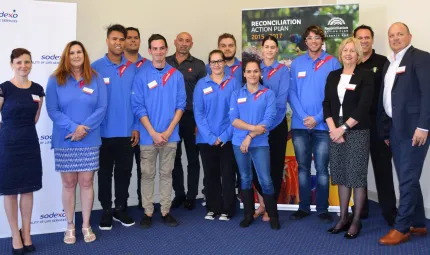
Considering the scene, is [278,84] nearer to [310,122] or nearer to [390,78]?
[310,122]

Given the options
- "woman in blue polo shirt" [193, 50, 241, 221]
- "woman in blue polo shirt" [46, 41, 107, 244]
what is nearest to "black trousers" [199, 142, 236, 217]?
"woman in blue polo shirt" [193, 50, 241, 221]

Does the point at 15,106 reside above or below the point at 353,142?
above

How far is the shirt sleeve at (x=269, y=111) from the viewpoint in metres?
3.49

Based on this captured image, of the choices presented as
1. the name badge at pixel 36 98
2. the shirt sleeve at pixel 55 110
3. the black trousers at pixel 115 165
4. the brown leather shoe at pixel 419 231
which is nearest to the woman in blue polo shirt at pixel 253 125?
the black trousers at pixel 115 165

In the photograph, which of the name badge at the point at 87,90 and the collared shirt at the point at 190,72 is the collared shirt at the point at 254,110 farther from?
the name badge at the point at 87,90

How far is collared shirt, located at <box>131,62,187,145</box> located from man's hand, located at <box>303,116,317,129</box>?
3.81 feet

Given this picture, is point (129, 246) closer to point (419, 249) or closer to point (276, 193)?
point (276, 193)

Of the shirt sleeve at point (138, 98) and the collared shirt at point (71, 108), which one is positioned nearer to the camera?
the collared shirt at point (71, 108)

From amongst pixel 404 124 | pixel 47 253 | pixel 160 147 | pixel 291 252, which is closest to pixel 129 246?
pixel 47 253

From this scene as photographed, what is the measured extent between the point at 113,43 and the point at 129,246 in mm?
1711

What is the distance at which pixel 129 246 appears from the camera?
3.23 m

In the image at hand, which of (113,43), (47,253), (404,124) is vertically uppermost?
(113,43)

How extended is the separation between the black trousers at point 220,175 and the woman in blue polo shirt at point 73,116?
103 centimetres

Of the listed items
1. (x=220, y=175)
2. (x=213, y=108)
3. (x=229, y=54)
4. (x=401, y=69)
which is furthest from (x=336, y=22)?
(x=220, y=175)
